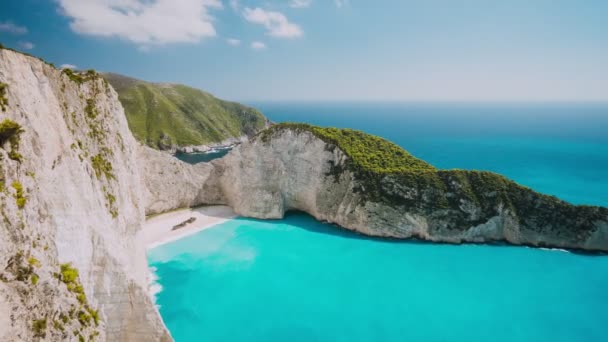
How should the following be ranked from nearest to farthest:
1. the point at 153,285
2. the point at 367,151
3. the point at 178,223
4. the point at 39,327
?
1. the point at 39,327
2. the point at 153,285
3. the point at 178,223
4. the point at 367,151

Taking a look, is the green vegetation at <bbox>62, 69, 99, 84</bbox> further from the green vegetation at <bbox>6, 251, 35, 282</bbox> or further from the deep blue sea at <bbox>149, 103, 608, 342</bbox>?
the deep blue sea at <bbox>149, 103, 608, 342</bbox>

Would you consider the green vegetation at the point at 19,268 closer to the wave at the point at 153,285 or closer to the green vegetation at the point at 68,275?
the green vegetation at the point at 68,275

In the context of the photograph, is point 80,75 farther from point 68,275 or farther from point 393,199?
point 393,199

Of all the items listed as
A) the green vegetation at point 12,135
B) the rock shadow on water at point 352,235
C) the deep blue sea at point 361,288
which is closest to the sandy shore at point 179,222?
the deep blue sea at point 361,288

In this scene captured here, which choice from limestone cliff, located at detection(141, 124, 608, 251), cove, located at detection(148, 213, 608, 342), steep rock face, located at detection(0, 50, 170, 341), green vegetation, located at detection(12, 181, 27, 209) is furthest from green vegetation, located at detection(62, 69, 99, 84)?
limestone cliff, located at detection(141, 124, 608, 251)

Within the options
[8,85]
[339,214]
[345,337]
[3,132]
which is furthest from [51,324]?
[339,214]

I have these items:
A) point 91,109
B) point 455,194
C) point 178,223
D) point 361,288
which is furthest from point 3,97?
point 455,194
